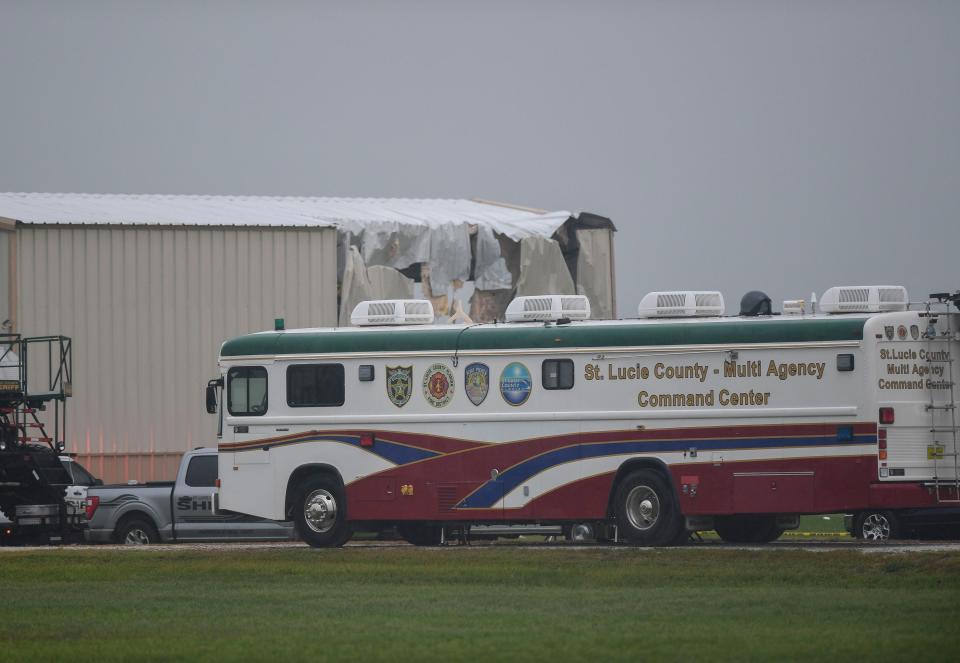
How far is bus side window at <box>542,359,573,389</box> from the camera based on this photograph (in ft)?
73.4

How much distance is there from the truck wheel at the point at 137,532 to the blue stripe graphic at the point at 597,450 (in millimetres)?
6860

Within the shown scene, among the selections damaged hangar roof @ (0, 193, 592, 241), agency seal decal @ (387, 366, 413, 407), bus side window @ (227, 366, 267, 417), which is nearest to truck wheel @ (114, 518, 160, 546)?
bus side window @ (227, 366, 267, 417)

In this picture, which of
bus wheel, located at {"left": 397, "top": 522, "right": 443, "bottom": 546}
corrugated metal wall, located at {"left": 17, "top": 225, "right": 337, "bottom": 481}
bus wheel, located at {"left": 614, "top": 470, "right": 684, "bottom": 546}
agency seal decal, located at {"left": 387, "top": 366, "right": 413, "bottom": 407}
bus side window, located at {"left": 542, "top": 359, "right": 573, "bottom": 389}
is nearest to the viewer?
bus wheel, located at {"left": 614, "top": 470, "right": 684, "bottom": 546}

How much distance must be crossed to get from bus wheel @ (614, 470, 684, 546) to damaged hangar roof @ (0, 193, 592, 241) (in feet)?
51.3

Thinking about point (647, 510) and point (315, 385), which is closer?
point (647, 510)

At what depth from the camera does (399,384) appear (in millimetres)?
23281

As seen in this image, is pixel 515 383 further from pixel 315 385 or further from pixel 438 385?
pixel 315 385

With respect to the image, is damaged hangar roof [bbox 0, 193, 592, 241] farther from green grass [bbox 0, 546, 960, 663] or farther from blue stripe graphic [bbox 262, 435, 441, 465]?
green grass [bbox 0, 546, 960, 663]

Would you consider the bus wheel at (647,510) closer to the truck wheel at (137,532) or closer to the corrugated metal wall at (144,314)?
the truck wheel at (137,532)

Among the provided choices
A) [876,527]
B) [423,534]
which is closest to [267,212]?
[423,534]

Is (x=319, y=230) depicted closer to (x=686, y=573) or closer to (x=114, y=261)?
(x=114, y=261)

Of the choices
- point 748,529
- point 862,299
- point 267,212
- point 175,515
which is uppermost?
point 267,212

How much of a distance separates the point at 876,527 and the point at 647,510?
4.41m

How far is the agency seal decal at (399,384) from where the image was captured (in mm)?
23234
